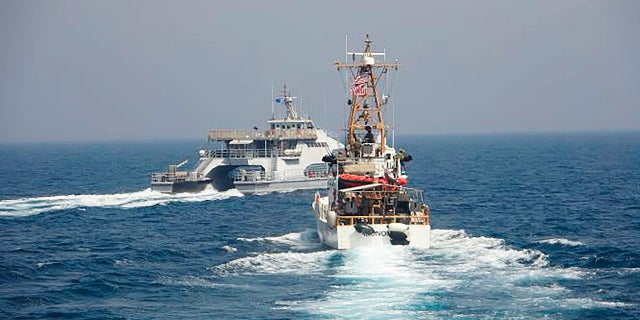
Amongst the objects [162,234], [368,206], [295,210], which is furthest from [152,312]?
[295,210]

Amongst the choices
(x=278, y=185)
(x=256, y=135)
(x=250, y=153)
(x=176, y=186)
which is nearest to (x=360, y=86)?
(x=278, y=185)

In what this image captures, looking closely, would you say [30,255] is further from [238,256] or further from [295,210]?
[295,210]

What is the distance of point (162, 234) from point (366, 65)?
18810mm

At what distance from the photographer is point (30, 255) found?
50375mm

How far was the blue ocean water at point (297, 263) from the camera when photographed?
35.5 m

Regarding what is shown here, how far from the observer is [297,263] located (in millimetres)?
45656

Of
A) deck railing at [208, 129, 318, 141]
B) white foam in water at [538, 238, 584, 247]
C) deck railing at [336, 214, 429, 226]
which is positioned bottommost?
white foam in water at [538, 238, 584, 247]

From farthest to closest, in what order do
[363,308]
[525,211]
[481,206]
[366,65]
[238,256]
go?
[481,206], [525,211], [366,65], [238,256], [363,308]

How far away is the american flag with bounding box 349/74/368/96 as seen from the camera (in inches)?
2223

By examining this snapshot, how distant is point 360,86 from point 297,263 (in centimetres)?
1566

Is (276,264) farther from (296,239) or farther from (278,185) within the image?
(278,185)

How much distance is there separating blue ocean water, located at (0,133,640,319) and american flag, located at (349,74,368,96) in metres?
10.5

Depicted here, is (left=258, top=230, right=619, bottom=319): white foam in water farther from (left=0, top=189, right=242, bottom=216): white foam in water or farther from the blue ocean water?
(left=0, top=189, right=242, bottom=216): white foam in water

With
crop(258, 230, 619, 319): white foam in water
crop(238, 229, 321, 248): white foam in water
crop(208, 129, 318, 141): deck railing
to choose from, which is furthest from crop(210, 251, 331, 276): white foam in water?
crop(208, 129, 318, 141): deck railing
